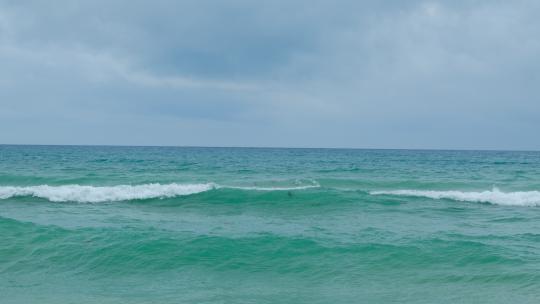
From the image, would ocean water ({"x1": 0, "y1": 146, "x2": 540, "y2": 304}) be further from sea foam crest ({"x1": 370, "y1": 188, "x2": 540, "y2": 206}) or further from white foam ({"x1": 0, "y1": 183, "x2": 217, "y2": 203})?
white foam ({"x1": 0, "y1": 183, "x2": 217, "y2": 203})

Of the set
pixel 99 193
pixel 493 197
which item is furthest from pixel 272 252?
pixel 493 197

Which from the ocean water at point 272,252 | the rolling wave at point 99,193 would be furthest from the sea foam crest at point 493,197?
the rolling wave at point 99,193

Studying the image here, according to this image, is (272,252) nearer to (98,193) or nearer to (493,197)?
(98,193)

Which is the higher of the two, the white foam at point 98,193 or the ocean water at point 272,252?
the white foam at point 98,193

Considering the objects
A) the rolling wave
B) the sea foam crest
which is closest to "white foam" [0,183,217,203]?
the rolling wave

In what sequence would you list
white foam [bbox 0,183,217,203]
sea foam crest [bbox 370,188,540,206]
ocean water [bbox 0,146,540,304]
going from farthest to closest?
white foam [bbox 0,183,217,203], sea foam crest [bbox 370,188,540,206], ocean water [bbox 0,146,540,304]

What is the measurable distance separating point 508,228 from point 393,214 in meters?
3.66

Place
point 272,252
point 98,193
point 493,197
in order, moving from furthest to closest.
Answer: point 98,193
point 493,197
point 272,252

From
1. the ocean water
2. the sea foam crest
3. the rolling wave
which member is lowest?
the ocean water

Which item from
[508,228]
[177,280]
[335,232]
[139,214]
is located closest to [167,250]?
[177,280]

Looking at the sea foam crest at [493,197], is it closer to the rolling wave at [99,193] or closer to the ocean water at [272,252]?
the ocean water at [272,252]

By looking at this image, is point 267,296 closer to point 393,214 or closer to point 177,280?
point 177,280

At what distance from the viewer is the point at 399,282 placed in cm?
937

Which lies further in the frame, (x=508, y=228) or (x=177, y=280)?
(x=508, y=228)
